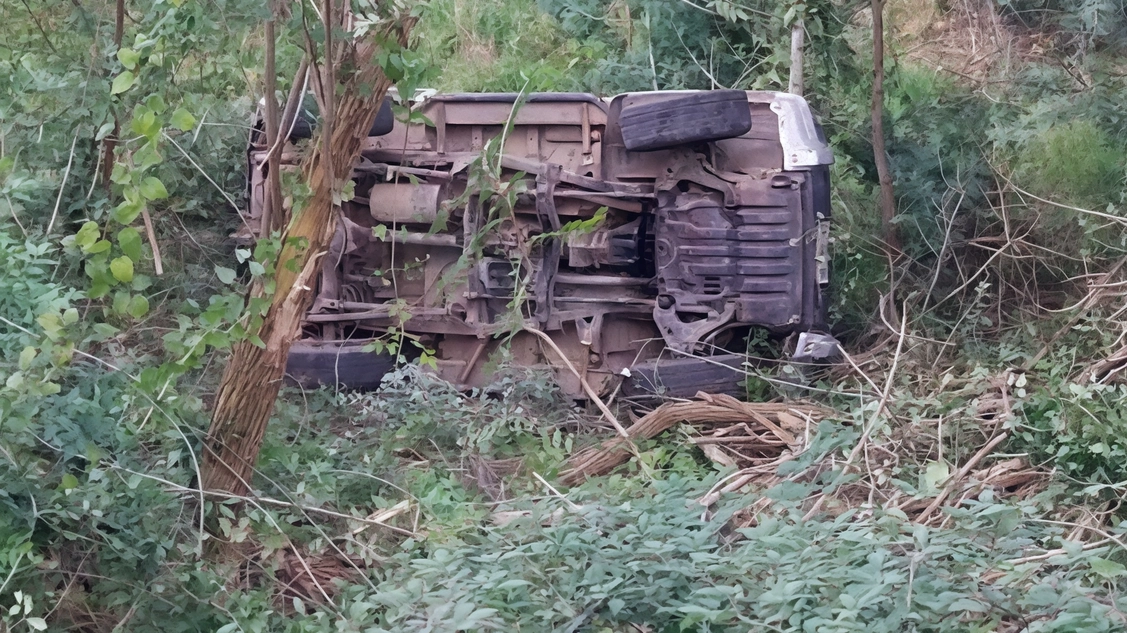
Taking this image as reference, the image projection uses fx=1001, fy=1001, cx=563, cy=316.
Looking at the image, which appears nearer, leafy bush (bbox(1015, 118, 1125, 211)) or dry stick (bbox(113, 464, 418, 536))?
dry stick (bbox(113, 464, 418, 536))

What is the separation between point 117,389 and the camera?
3.16 metres

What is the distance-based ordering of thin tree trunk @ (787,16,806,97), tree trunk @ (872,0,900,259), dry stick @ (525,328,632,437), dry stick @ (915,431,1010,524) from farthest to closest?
thin tree trunk @ (787,16,806,97)
tree trunk @ (872,0,900,259)
dry stick @ (525,328,632,437)
dry stick @ (915,431,1010,524)

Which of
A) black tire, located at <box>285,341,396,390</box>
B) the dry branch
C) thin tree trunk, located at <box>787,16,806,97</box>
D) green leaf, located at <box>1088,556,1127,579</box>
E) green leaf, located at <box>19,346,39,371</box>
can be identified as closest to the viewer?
green leaf, located at <box>19,346,39,371</box>

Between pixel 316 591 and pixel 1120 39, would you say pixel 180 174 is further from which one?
pixel 1120 39

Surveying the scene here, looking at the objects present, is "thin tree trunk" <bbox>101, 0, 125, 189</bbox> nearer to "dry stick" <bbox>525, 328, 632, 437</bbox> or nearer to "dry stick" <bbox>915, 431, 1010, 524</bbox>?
"dry stick" <bbox>525, 328, 632, 437</bbox>

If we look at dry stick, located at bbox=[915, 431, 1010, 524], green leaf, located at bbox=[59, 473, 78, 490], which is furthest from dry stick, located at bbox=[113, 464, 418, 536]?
dry stick, located at bbox=[915, 431, 1010, 524]

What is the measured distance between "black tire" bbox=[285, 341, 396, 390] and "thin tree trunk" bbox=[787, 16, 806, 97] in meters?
3.40

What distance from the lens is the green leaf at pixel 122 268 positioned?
239 centimetres

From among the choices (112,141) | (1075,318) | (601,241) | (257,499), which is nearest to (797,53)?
(601,241)

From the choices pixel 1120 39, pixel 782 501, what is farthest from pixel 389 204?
pixel 1120 39

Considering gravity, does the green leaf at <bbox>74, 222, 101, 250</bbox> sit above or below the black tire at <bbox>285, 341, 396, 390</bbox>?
above

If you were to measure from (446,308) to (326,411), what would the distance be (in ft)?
2.61

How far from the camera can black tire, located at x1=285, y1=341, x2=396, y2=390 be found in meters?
5.01

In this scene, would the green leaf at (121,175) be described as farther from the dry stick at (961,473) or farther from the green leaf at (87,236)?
the dry stick at (961,473)
